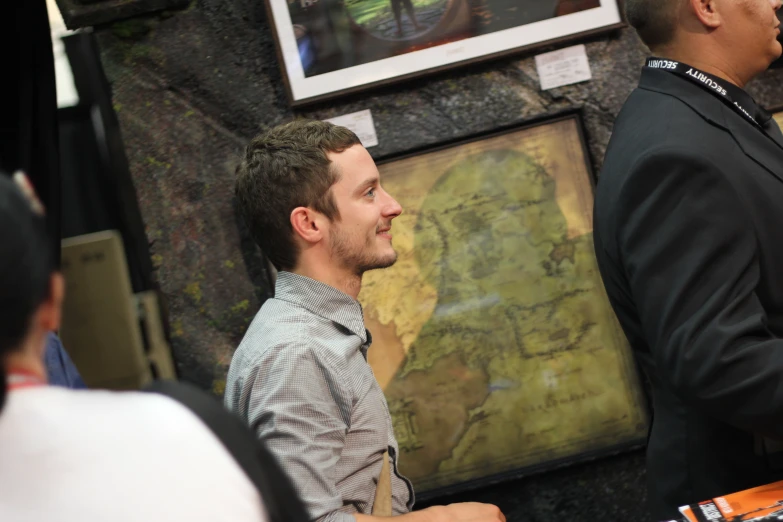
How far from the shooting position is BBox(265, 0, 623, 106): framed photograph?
2.35 metres

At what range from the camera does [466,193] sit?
244cm

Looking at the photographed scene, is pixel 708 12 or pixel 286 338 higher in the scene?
pixel 708 12

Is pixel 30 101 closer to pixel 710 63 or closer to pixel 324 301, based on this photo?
pixel 324 301

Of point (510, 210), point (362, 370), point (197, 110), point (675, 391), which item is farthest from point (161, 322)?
point (675, 391)

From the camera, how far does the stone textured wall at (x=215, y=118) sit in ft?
7.89

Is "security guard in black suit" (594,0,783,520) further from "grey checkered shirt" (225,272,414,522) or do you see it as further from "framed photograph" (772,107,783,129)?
"framed photograph" (772,107,783,129)

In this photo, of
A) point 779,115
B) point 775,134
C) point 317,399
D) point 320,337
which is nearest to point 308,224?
point 320,337

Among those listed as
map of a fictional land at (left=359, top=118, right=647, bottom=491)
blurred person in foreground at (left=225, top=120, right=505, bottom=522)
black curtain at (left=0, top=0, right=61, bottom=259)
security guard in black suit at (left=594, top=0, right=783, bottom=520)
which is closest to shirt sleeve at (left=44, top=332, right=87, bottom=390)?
black curtain at (left=0, top=0, right=61, bottom=259)

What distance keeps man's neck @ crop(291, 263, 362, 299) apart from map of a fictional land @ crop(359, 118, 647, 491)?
2.69 feet

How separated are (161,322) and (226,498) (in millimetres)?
4040

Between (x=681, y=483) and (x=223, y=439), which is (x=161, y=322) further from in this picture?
(x=223, y=439)

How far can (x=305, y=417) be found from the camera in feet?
4.27

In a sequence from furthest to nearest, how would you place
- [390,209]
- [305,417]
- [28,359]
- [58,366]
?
[58,366], [390,209], [305,417], [28,359]

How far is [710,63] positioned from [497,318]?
41.7 inches
